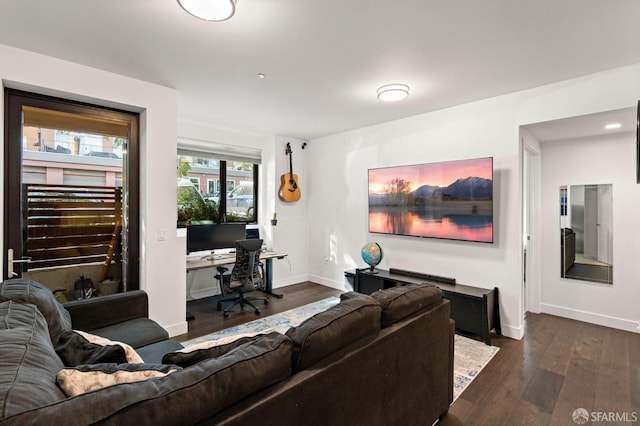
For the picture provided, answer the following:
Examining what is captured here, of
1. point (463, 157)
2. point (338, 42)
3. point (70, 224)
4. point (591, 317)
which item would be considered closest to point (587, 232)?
point (591, 317)

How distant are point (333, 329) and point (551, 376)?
2.31 meters

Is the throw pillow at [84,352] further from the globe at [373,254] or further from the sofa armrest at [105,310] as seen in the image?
the globe at [373,254]

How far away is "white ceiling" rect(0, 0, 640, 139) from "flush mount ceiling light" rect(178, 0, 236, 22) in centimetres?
15

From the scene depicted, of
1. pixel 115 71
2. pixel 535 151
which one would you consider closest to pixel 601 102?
pixel 535 151

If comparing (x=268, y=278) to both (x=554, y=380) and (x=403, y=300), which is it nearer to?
(x=403, y=300)

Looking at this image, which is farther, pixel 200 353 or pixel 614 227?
pixel 614 227

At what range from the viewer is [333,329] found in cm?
135

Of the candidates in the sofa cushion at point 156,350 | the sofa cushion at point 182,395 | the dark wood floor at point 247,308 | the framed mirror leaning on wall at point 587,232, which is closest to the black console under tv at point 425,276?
the dark wood floor at point 247,308

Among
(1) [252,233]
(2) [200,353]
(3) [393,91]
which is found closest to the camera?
(2) [200,353]

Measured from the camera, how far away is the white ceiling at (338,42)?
1.96 m

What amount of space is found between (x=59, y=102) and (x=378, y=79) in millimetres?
2917

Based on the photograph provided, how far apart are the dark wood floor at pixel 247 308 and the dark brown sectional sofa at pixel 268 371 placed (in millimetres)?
1430

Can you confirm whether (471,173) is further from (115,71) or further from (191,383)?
(115,71)

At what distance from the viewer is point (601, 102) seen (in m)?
2.81
